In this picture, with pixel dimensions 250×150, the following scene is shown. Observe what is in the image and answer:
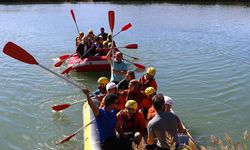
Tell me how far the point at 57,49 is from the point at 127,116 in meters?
11.5

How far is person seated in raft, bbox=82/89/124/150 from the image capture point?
192 inches

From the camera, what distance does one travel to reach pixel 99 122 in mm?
4953

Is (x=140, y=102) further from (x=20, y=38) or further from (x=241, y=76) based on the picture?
(x=20, y=38)

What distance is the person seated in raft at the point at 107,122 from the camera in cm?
489

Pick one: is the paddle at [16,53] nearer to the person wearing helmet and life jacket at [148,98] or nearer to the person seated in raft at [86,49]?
the person wearing helmet and life jacket at [148,98]

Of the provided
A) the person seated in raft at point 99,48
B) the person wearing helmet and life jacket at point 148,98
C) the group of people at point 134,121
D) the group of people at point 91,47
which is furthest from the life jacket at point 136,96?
the person seated in raft at point 99,48

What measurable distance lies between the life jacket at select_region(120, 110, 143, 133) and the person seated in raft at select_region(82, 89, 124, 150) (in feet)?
2.07

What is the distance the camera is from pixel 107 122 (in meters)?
A: 4.98

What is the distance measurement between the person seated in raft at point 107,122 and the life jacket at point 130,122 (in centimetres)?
63

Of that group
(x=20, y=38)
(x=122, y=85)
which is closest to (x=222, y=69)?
(x=122, y=85)

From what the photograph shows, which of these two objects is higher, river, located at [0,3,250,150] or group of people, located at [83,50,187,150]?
group of people, located at [83,50,187,150]

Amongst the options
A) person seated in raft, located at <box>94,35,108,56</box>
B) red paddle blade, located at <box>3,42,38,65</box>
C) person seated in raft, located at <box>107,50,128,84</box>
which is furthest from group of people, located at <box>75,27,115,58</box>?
red paddle blade, located at <box>3,42,38,65</box>

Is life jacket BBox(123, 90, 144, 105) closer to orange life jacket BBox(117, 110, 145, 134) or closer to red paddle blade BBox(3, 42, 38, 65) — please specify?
orange life jacket BBox(117, 110, 145, 134)

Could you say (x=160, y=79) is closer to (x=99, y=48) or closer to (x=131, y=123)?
(x=99, y=48)
